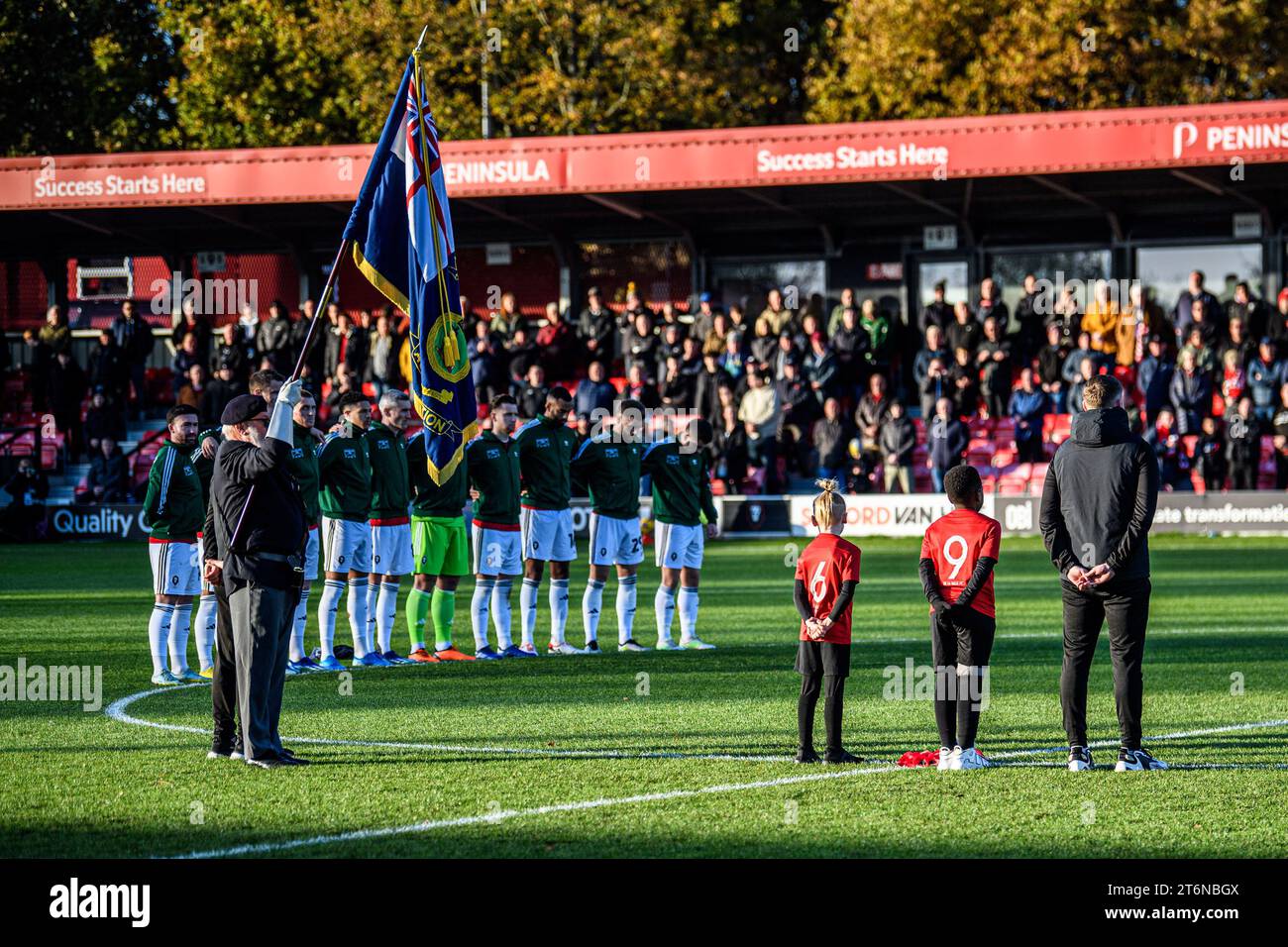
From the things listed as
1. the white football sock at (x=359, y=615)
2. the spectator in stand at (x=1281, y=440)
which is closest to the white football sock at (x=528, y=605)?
the white football sock at (x=359, y=615)

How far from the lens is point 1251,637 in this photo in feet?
52.1

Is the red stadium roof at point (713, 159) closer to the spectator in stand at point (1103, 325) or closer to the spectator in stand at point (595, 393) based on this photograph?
the spectator in stand at point (1103, 325)

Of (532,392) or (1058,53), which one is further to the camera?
(1058,53)

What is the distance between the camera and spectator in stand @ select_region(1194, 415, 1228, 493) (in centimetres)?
2731

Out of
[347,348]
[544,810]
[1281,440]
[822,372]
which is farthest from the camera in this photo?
[347,348]

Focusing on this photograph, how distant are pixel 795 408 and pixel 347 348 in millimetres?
8220

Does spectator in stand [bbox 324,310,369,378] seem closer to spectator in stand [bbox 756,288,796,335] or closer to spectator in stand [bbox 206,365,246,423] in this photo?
spectator in stand [bbox 206,365,246,423]

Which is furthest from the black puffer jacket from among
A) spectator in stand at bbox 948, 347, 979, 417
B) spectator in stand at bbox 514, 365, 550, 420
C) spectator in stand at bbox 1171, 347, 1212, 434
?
spectator in stand at bbox 948, 347, 979, 417

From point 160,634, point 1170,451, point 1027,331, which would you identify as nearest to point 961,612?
point 160,634

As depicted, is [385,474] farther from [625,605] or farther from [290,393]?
[290,393]

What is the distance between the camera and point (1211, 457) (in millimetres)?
27562

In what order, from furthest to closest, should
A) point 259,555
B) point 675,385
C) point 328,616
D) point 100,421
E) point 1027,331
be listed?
point 100,421 → point 1027,331 → point 675,385 → point 328,616 → point 259,555

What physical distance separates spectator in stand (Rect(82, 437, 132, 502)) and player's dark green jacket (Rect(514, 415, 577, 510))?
1669 cm

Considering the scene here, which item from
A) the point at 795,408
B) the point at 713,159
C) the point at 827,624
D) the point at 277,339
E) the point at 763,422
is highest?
the point at 713,159
